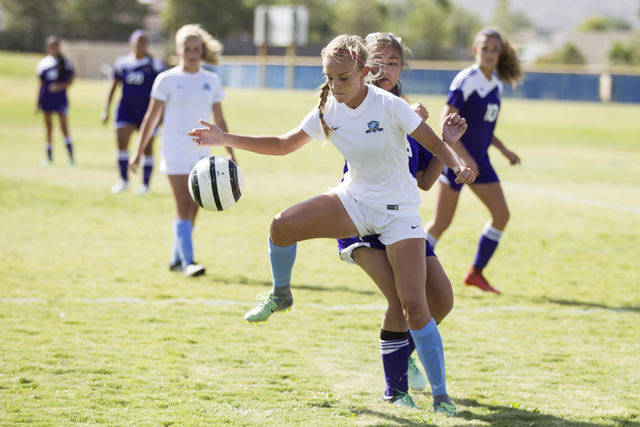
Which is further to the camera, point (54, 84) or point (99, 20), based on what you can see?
point (99, 20)

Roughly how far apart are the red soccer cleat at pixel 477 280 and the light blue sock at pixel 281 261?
3.00 metres

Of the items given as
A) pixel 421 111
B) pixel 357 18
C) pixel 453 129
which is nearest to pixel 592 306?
pixel 453 129

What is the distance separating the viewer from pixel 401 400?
3.78 metres

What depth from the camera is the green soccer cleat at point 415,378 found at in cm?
412

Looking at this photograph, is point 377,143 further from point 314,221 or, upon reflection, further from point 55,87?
point 55,87

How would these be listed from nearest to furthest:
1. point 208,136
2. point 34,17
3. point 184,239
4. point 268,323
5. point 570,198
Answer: point 208,136, point 268,323, point 184,239, point 570,198, point 34,17

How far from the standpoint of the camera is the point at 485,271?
7.21m

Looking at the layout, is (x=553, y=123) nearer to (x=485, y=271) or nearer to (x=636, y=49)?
(x=485, y=271)

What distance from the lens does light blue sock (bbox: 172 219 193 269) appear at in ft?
21.5

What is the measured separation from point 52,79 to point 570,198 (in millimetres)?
10651

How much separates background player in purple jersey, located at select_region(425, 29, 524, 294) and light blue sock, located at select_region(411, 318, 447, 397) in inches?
100

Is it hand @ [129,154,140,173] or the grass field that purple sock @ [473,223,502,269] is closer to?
the grass field

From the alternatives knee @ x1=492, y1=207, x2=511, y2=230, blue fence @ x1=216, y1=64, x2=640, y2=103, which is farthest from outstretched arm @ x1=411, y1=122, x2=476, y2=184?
blue fence @ x1=216, y1=64, x2=640, y2=103

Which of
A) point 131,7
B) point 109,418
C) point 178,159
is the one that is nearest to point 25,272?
point 178,159
